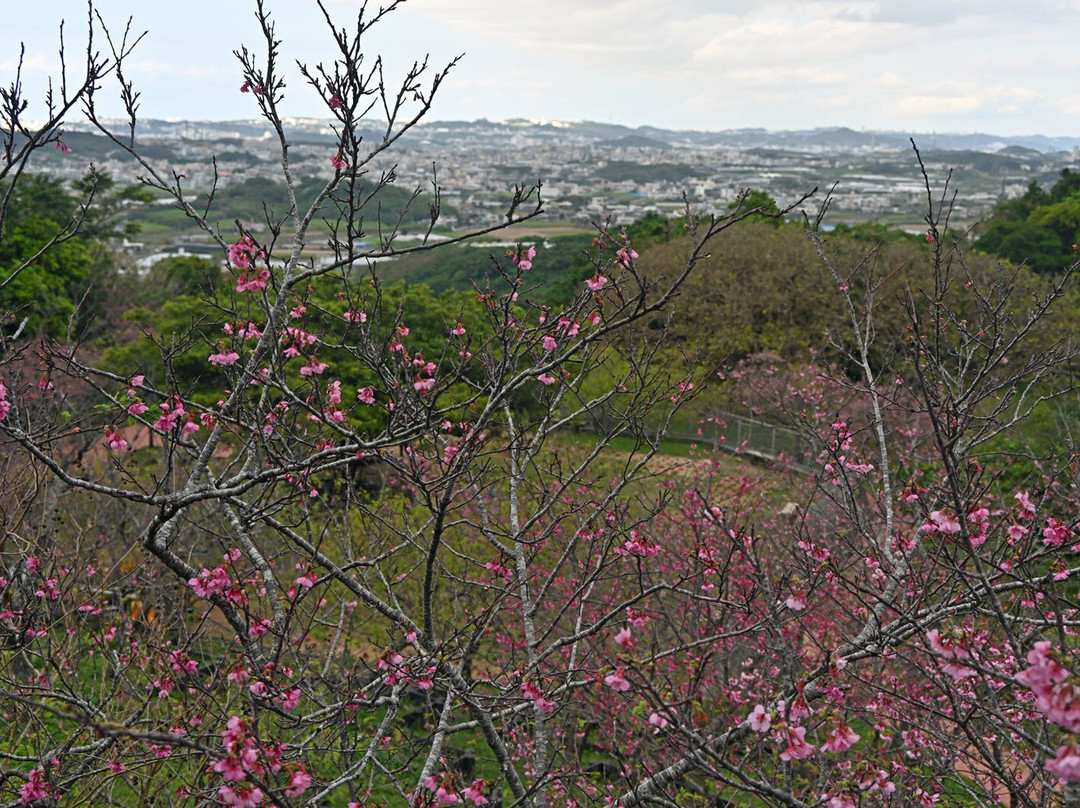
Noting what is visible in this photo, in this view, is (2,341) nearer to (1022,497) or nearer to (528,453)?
(528,453)

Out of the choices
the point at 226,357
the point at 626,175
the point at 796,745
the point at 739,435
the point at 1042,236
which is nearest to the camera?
the point at 796,745

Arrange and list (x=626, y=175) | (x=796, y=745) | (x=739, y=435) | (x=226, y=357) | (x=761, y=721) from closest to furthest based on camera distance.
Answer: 1. (x=796, y=745)
2. (x=761, y=721)
3. (x=226, y=357)
4. (x=739, y=435)
5. (x=626, y=175)

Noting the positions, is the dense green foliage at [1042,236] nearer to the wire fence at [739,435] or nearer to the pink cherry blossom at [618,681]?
the wire fence at [739,435]

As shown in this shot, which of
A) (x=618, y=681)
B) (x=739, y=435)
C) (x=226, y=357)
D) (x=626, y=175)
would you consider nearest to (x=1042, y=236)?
(x=739, y=435)

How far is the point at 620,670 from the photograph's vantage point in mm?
2498

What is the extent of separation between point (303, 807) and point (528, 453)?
5.82 feet

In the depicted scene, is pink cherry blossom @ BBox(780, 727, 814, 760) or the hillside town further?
the hillside town

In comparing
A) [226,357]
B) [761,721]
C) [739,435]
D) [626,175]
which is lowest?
[739,435]

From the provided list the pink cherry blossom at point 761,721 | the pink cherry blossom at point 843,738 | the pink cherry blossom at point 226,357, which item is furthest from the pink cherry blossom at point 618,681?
the pink cherry blossom at point 226,357

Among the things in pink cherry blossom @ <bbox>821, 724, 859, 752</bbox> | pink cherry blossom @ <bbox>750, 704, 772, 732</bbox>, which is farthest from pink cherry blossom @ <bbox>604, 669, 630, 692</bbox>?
pink cherry blossom @ <bbox>821, 724, 859, 752</bbox>

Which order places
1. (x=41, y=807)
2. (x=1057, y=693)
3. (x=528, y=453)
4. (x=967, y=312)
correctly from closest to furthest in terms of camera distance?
(x=1057, y=693)
(x=41, y=807)
(x=528, y=453)
(x=967, y=312)

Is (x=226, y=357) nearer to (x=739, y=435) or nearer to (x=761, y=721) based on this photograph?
(x=761, y=721)

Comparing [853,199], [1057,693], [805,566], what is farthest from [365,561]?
[853,199]

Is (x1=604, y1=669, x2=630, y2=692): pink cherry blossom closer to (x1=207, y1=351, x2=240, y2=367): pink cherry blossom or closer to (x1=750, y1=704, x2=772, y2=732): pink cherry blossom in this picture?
(x1=750, y1=704, x2=772, y2=732): pink cherry blossom
